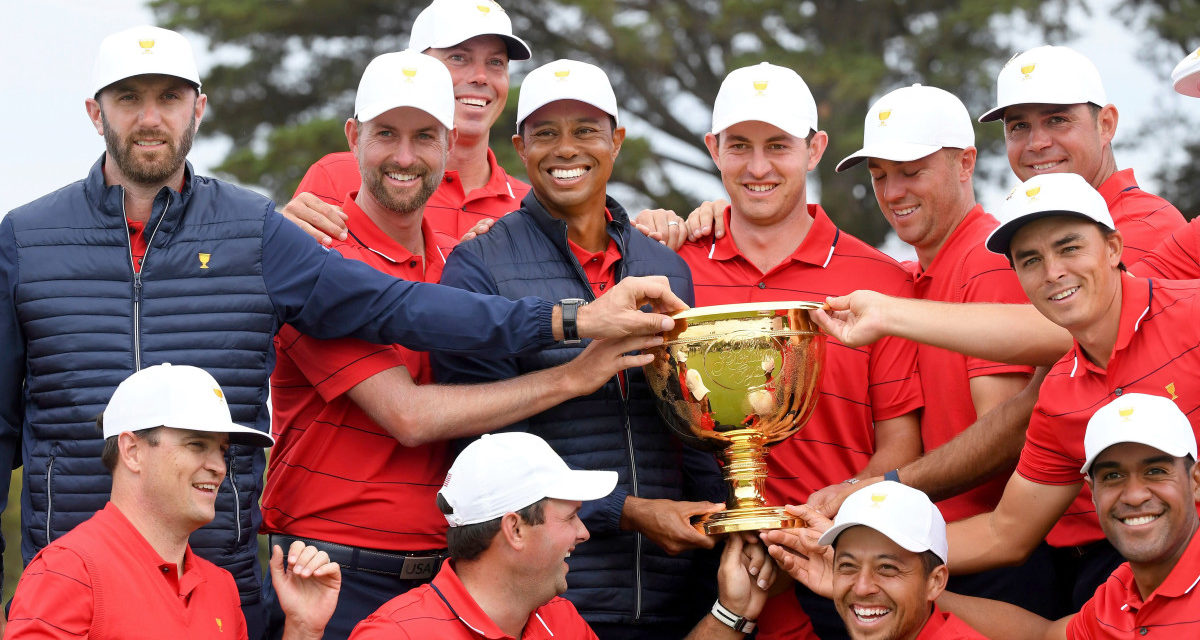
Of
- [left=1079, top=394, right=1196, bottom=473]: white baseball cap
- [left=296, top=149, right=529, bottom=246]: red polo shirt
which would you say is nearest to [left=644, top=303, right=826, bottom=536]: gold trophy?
[left=1079, top=394, right=1196, bottom=473]: white baseball cap

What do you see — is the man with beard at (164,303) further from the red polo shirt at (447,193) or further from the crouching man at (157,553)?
the red polo shirt at (447,193)

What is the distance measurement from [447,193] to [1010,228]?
2846 mm

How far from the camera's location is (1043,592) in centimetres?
609

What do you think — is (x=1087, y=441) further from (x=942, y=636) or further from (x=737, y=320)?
(x=737, y=320)

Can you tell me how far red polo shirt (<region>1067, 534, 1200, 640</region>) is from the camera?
5043 millimetres

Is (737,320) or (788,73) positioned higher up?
(788,73)

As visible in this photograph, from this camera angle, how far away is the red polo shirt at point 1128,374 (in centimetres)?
528

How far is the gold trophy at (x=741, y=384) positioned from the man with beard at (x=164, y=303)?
15 centimetres

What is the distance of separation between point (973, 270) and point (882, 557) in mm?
1282

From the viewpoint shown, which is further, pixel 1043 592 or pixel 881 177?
pixel 881 177

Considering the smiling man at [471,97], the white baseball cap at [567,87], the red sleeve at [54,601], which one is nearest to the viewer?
the red sleeve at [54,601]

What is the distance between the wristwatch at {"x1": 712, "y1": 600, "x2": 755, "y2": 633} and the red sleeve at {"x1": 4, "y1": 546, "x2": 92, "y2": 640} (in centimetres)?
215

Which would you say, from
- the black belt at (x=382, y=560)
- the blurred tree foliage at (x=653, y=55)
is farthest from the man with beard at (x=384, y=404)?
the blurred tree foliage at (x=653, y=55)

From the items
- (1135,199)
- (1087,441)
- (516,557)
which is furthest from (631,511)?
(1135,199)
